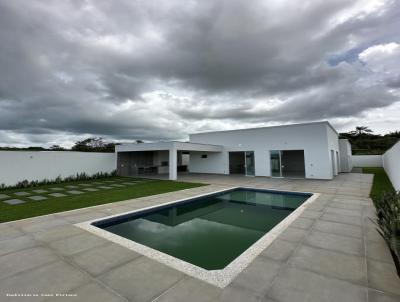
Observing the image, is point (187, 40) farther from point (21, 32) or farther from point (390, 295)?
point (390, 295)

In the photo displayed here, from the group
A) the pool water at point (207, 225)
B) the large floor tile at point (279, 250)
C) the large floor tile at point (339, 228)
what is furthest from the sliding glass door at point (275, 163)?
the large floor tile at point (279, 250)

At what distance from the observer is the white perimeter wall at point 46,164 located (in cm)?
1209

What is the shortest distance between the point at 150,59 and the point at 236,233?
26.7 ft

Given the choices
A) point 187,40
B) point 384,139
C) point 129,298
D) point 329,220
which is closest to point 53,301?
point 129,298

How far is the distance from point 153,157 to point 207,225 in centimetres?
1635

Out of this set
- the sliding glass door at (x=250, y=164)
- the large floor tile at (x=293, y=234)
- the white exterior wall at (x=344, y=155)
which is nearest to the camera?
the large floor tile at (x=293, y=234)

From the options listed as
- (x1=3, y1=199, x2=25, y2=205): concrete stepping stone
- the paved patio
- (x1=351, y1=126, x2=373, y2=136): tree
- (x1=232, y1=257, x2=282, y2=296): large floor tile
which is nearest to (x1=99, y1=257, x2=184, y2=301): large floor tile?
the paved patio

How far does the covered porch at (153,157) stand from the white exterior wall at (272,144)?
137 centimetres

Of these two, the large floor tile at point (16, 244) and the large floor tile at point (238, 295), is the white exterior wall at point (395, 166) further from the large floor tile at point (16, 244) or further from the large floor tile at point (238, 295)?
the large floor tile at point (16, 244)

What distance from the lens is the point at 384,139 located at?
32688 mm

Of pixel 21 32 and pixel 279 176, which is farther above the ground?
pixel 21 32

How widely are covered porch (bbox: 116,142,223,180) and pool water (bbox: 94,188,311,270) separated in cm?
594

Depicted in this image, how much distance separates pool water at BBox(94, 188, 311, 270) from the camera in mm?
4328

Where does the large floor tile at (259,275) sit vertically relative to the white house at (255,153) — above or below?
below
